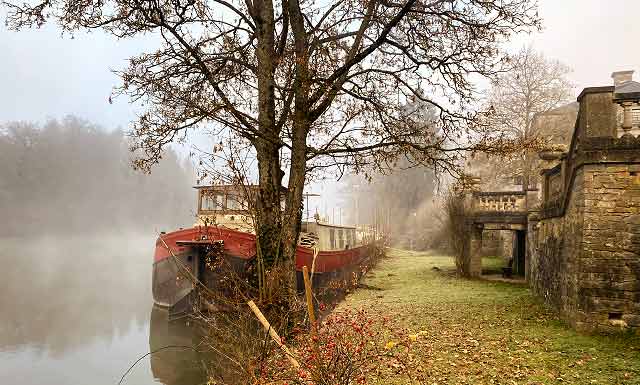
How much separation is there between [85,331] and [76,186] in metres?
59.4

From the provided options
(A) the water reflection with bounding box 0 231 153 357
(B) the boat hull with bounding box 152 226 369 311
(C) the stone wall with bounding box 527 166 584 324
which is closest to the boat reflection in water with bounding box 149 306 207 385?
(B) the boat hull with bounding box 152 226 369 311

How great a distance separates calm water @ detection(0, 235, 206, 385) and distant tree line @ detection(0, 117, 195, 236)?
27.7 metres

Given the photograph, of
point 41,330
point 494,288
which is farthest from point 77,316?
point 494,288

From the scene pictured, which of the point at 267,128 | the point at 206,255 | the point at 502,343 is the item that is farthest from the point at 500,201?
the point at 267,128

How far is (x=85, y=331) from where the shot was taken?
47.7 feet

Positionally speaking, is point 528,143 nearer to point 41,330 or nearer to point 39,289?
point 41,330

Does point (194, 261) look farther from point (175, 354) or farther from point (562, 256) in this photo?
point (562, 256)

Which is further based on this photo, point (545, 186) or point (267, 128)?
point (545, 186)

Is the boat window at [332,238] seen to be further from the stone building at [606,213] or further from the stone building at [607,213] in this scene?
the stone building at [607,213]

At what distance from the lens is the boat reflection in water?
31.3ft

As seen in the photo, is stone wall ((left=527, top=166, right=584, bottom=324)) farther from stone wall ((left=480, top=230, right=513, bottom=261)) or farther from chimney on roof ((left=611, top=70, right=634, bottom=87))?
chimney on roof ((left=611, top=70, right=634, bottom=87))

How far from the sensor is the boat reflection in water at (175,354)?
954 centimetres

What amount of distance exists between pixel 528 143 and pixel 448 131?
1.43 m

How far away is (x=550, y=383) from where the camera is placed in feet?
17.6
